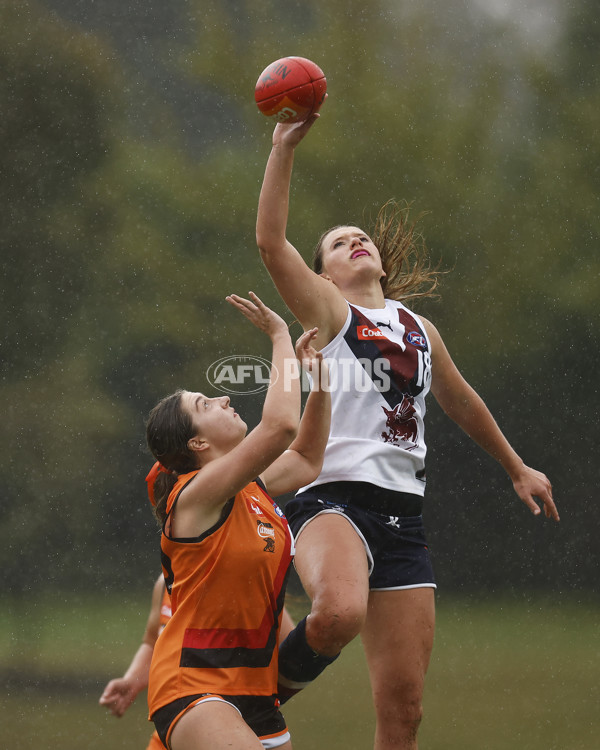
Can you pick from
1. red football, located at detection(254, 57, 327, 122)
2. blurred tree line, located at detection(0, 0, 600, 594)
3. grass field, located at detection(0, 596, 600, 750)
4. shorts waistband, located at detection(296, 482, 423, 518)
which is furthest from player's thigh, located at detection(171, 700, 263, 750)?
blurred tree line, located at detection(0, 0, 600, 594)

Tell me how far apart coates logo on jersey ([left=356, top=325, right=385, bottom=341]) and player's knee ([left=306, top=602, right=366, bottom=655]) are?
82 cm

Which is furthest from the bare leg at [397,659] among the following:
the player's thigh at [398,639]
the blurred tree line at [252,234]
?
the blurred tree line at [252,234]

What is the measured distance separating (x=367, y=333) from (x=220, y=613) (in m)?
1.03

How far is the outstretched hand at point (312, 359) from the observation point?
2.38m

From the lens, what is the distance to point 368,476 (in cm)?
278

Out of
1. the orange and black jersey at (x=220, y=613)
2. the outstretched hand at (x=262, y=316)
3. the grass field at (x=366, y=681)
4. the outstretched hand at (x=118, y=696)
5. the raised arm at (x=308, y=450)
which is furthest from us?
the grass field at (x=366, y=681)

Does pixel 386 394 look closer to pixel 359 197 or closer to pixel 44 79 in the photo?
pixel 359 197

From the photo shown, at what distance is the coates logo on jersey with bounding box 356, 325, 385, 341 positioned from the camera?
2.90 m

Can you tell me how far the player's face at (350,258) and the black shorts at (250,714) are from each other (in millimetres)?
1348

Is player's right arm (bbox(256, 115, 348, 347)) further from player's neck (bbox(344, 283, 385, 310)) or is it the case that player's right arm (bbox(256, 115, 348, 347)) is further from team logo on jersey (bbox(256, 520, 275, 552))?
team logo on jersey (bbox(256, 520, 275, 552))

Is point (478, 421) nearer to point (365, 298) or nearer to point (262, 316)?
point (365, 298)

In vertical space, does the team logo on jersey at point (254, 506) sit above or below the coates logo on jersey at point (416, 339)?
below

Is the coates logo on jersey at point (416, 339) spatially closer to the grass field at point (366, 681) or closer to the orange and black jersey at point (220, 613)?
the orange and black jersey at point (220, 613)

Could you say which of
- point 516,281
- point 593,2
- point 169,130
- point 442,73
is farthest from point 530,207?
point 169,130
